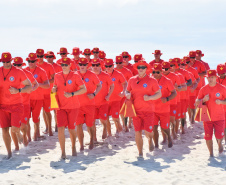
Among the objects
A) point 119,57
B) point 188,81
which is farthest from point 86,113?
point 188,81

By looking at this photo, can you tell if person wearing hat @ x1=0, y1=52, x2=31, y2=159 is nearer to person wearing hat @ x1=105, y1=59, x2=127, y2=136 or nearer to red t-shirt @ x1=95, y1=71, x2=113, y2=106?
red t-shirt @ x1=95, y1=71, x2=113, y2=106

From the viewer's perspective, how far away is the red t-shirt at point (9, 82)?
9844 mm

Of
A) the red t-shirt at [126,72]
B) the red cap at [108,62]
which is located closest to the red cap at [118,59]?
the red t-shirt at [126,72]

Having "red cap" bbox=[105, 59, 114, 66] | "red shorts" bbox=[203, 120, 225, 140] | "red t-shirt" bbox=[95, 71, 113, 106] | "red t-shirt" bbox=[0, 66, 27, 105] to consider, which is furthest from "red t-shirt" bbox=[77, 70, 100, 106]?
"red shorts" bbox=[203, 120, 225, 140]

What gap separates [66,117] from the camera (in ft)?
32.9

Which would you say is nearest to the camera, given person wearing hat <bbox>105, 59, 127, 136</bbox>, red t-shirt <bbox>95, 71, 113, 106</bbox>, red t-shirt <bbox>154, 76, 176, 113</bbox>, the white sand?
the white sand

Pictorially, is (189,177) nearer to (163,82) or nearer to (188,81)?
(163,82)

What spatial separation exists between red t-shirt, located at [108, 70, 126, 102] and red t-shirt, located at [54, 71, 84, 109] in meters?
2.78

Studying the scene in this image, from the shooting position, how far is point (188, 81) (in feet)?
43.9

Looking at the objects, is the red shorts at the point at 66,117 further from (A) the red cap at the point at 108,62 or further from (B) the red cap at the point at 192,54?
(B) the red cap at the point at 192,54

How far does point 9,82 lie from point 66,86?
1.33 meters

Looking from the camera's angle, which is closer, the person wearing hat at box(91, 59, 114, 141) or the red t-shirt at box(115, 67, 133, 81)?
the person wearing hat at box(91, 59, 114, 141)

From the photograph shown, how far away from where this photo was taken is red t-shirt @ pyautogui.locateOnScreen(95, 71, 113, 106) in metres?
11.8

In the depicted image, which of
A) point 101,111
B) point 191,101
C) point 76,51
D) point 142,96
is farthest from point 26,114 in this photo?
point 191,101
